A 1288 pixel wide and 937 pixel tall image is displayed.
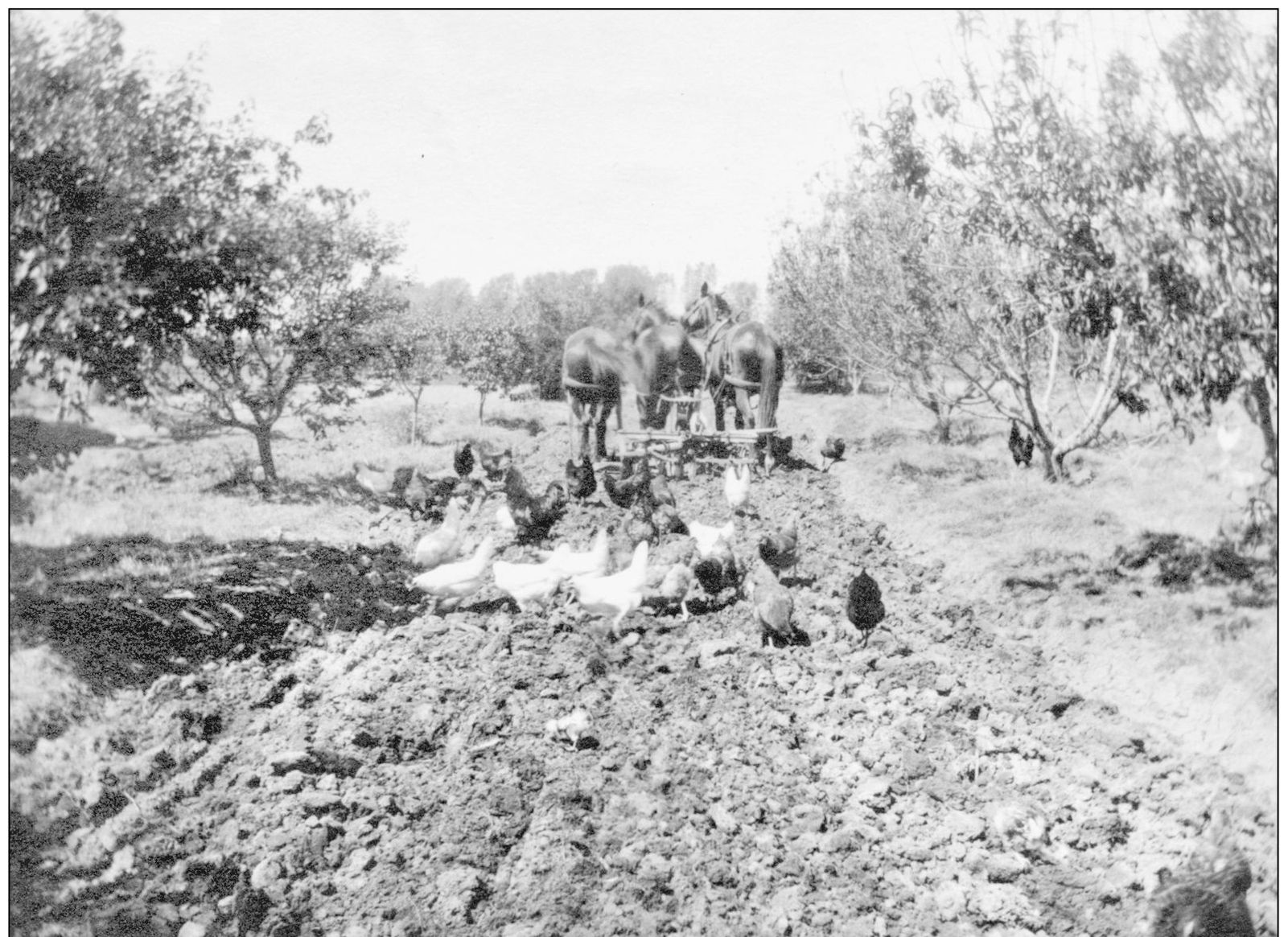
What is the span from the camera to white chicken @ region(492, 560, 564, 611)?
6.38 meters

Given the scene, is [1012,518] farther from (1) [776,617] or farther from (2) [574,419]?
(2) [574,419]

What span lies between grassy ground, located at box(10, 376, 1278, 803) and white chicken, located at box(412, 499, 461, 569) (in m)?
2.03

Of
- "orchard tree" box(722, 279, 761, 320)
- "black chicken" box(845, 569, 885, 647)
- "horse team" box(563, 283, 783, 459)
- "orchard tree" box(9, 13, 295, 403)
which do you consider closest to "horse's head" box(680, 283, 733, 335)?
"horse team" box(563, 283, 783, 459)

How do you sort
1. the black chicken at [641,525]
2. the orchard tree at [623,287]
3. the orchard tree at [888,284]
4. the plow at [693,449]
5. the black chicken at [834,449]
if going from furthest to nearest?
the orchard tree at [623,287] < the black chicken at [834,449] < the plow at [693,449] < the orchard tree at [888,284] < the black chicken at [641,525]

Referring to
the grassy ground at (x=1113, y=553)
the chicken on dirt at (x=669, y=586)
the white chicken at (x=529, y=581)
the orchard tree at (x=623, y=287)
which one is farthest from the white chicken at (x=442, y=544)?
the orchard tree at (x=623, y=287)

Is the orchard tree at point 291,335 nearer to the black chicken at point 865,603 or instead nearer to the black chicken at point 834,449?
the black chicken at point 865,603

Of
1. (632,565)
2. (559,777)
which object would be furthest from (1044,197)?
(559,777)

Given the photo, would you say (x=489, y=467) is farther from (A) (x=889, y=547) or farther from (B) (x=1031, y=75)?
(B) (x=1031, y=75)

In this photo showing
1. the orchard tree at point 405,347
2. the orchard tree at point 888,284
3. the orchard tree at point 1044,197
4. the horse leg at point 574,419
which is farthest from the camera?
the horse leg at point 574,419

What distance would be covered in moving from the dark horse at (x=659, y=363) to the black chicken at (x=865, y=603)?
7642mm

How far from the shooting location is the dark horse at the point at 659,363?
13.1m

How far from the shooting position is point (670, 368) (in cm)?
1334

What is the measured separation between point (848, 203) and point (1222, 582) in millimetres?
10258

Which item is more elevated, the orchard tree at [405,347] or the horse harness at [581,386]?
the orchard tree at [405,347]
